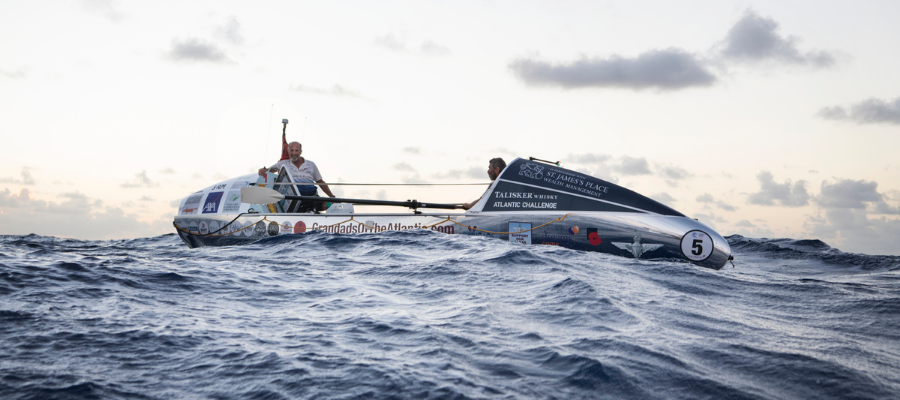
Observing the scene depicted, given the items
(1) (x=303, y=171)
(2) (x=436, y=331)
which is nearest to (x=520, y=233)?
(2) (x=436, y=331)

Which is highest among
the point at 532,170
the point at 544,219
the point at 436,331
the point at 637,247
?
the point at 532,170

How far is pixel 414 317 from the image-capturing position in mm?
4133

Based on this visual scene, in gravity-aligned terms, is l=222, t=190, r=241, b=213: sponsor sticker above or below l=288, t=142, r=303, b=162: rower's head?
below

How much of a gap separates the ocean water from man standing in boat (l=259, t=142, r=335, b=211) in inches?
163

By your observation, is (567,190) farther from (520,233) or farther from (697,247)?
(697,247)

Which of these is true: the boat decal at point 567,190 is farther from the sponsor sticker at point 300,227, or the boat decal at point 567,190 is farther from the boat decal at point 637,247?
the sponsor sticker at point 300,227

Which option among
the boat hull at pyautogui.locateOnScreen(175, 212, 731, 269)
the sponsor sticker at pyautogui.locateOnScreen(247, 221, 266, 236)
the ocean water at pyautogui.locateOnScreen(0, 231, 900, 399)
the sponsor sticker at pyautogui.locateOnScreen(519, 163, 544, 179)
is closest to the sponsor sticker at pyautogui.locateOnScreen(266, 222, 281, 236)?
the boat hull at pyautogui.locateOnScreen(175, 212, 731, 269)

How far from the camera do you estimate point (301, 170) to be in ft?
35.6

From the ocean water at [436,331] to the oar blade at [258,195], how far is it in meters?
3.40

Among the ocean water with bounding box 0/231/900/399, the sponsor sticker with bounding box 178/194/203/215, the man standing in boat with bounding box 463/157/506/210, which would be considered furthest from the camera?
the sponsor sticker with bounding box 178/194/203/215

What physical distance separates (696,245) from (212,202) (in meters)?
9.81

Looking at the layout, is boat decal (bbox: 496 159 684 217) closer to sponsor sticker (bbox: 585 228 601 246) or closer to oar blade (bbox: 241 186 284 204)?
sponsor sticker (bbox: 585 228 601 246)

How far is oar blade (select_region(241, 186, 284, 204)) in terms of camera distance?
1005 cm

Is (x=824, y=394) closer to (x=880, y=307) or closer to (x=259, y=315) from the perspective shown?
(x=880, y=307)
